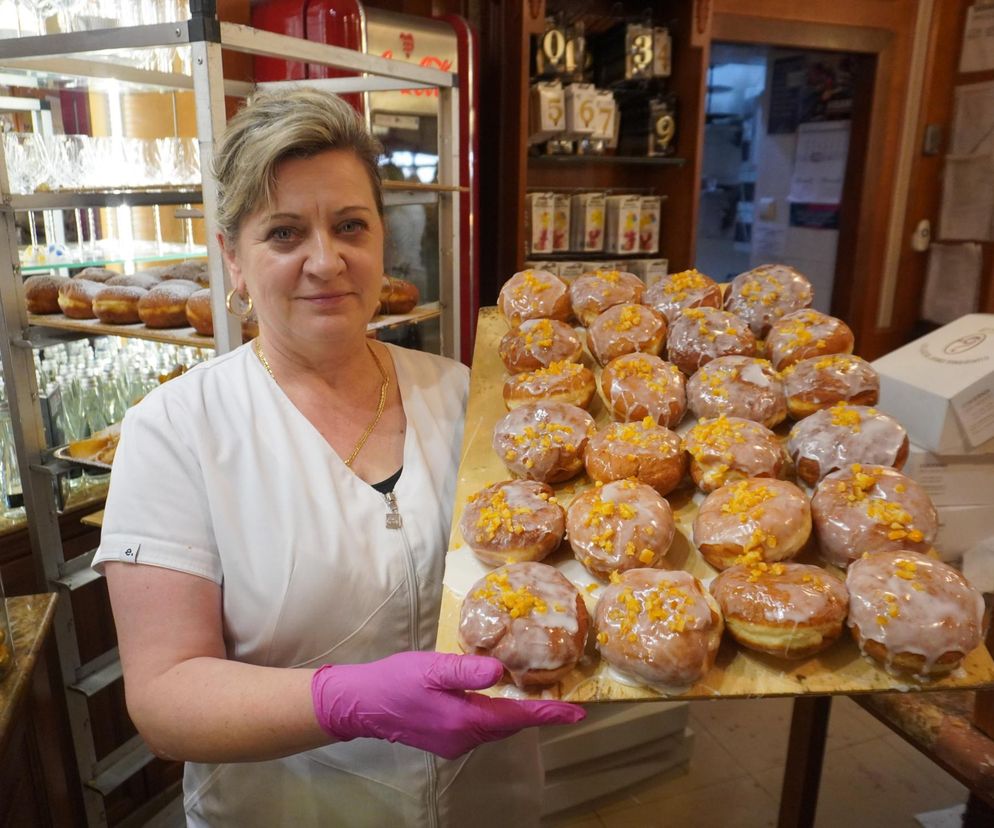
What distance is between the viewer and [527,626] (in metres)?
0.85

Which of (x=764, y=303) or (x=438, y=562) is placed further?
(x=764, y=303)

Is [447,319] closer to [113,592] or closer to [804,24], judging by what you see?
[113,592]

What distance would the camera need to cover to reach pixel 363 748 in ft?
3.88

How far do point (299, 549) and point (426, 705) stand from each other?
320 mm

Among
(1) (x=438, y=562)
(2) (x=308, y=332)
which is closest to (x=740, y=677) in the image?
(1) (x=438, y=562)

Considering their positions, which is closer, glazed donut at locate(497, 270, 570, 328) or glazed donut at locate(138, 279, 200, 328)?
glazed donut at locate(497, 270, 570, 328)

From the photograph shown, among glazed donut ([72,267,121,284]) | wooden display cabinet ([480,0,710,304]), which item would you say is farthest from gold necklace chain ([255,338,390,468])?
wooden display cabinet ([480,0,710,304])

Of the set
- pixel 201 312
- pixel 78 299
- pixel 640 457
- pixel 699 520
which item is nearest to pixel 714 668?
pixel 699 520

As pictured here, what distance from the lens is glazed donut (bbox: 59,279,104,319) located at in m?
2.04

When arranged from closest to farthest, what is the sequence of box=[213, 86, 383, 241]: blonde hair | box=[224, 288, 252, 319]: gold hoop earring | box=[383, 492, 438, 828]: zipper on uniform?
1. box=[213, 86, 383, 241]: blonde hair
2. box=[383, 492, 438, 828]: zipper on uniform
3. box=[224, 288, 252, 319]: gold hoop earring

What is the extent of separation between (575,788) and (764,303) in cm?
160

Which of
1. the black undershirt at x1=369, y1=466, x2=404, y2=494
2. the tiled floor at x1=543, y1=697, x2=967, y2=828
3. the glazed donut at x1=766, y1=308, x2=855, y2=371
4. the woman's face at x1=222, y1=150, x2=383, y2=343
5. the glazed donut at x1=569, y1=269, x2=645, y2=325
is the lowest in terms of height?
the tiled floor at x1=543, y1=697, x2=967, y2=828

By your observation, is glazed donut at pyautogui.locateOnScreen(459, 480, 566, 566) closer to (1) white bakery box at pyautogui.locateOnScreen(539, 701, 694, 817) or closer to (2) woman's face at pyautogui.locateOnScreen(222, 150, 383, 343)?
→ (2) woman's face at pyautogui.locateOnScreen(222, 150, 383, 343)

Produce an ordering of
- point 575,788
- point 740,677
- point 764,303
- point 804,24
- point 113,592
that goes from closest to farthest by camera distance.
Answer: point 740,677 → point 113,592 → point 764,303 → point 575,788 → point 804,24
